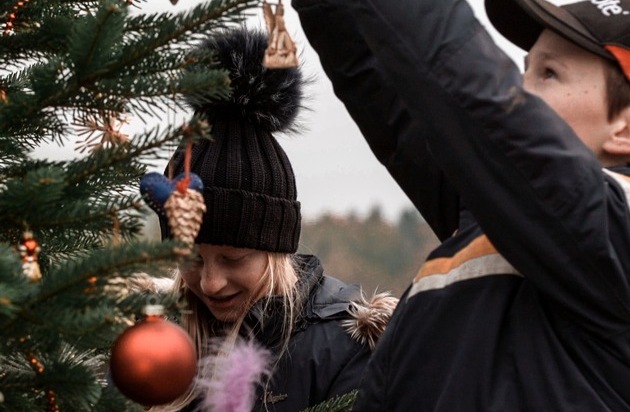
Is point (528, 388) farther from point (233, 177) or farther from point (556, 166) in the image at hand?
point (233, 177)

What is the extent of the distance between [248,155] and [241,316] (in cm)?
39

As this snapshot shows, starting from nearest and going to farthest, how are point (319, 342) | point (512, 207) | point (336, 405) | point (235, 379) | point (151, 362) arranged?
point (151, 362) → point (512, 207) → point (336, 405) → point (235, 379) → point (319, 342)

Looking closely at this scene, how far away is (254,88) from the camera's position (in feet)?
7.88

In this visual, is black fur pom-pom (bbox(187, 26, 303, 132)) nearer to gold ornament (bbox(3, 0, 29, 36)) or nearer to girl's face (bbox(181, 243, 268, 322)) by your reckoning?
girl's face (bbox(181, 243, 268, 322))

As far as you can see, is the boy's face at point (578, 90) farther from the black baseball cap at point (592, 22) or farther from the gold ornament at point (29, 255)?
the gold ornament at point (29, 255)

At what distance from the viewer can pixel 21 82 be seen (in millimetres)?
1607

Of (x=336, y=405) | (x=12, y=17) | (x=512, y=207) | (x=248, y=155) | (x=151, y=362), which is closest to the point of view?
(x=151, y=362)

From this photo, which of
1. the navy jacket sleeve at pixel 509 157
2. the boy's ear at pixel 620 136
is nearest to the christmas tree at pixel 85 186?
the navy jacket sleeve at pixel 509 157

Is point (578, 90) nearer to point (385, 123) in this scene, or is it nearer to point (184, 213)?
point (385, 123)

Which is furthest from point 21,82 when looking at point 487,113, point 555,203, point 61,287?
point 555,203

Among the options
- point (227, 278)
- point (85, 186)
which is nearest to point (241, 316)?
point (227, 278)

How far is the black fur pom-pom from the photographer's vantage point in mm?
2340

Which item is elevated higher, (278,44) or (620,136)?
(278,44)

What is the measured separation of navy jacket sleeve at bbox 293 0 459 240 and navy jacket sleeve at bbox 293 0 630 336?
248 mm
